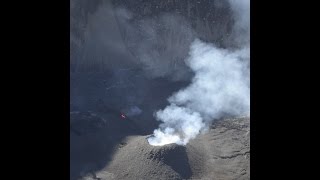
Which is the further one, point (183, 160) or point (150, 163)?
point (183, 160)
